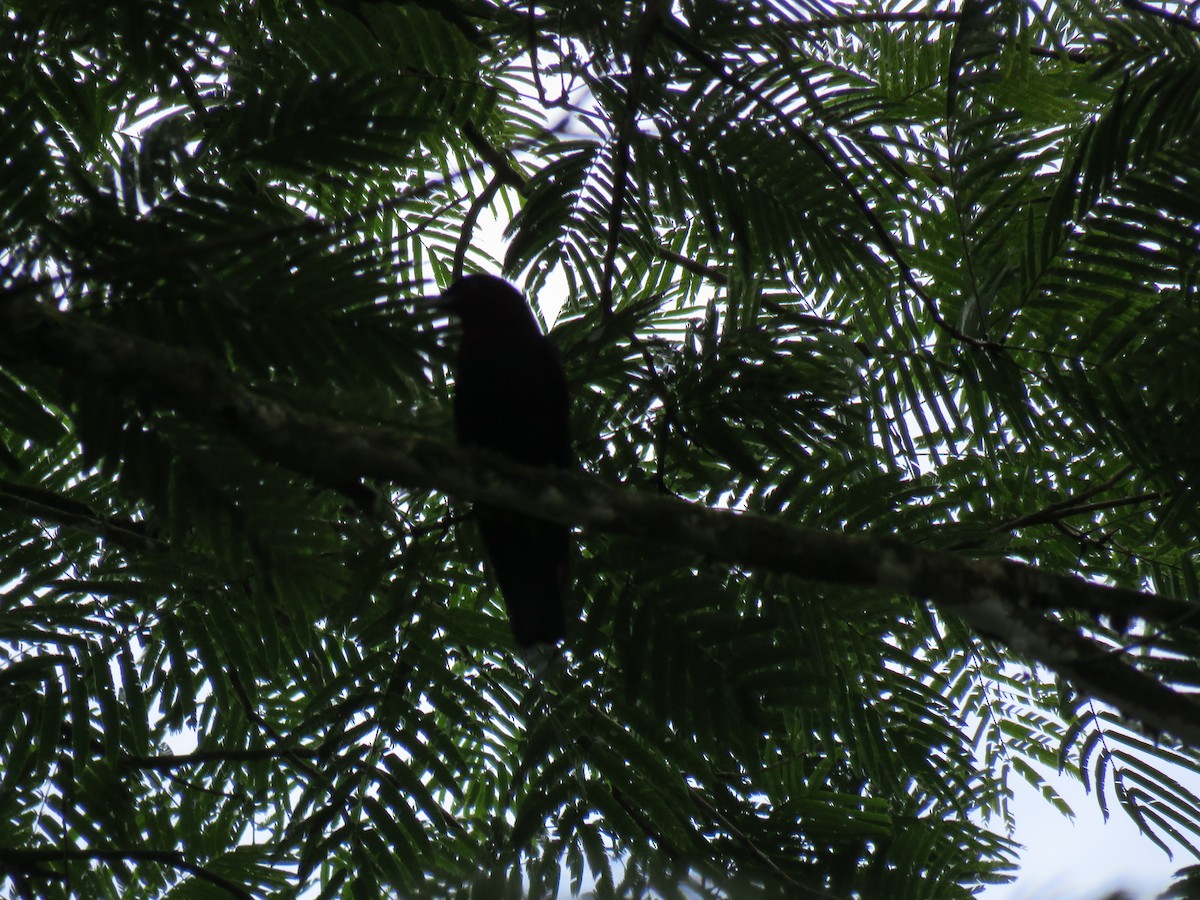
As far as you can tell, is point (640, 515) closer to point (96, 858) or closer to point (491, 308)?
point (491, 308)

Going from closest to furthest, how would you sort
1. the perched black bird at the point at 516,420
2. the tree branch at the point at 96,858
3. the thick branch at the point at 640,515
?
the thick branch at the point at 640,515 < the perched black bird at the point at 516,420 < the tree branch at the point at 96,858

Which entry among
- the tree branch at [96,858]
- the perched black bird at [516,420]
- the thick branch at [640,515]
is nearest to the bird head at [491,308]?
the perched black bird at [516,420]

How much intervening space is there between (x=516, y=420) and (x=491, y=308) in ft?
1.71

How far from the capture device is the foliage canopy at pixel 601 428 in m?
2.44

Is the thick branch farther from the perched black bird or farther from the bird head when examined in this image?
the bird head

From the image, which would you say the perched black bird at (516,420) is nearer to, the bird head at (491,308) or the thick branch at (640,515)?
the bird head at (491,308)

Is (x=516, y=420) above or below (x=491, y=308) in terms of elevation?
below

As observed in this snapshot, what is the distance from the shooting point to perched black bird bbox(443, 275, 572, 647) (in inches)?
123

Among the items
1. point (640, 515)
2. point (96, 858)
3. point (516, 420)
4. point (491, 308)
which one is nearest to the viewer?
point (640, 515)

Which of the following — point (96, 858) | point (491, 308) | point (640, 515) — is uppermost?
point (491, 308)

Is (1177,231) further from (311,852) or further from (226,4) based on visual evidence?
(226,4)

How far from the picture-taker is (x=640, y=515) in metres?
2.21

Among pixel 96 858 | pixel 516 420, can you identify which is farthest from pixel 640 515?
pixel 96 858

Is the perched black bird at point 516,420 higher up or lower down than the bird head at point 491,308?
lower down
